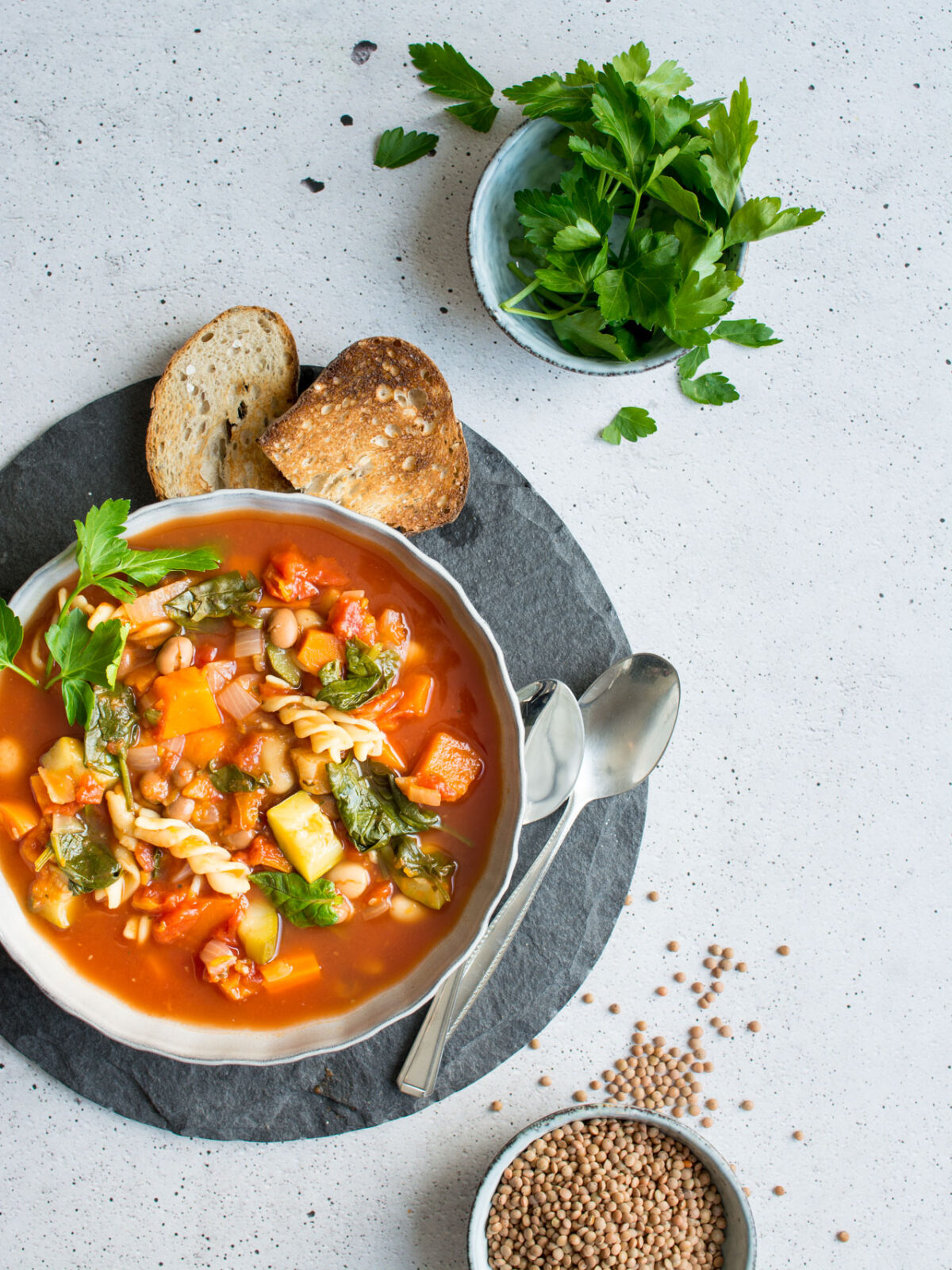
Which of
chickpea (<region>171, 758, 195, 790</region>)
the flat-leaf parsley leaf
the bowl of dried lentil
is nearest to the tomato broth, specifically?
chickpea (<region>171, 758, 195, 790</region>)

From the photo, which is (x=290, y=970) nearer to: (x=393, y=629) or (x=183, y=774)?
(x=183, y=774)

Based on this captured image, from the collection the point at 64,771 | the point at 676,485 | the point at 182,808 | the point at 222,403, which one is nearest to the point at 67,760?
the point at 64,771

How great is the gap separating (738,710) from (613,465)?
106 centimetres

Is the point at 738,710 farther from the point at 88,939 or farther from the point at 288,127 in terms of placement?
the point at 288,127

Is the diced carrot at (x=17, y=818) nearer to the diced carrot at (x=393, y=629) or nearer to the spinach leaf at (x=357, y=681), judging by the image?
the spinach leaf at (x=357, y=681)

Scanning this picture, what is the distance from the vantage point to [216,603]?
3.03 m

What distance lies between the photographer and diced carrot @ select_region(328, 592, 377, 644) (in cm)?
304

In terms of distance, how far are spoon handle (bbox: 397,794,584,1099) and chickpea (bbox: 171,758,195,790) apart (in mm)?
1171

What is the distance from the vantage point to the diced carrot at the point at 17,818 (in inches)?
118

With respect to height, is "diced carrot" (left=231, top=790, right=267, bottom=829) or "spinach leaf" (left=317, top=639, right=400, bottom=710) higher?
"spinach leaf" (left=317, top=639, right=400, bottom=710)

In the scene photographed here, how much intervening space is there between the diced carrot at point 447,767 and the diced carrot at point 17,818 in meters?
1.18

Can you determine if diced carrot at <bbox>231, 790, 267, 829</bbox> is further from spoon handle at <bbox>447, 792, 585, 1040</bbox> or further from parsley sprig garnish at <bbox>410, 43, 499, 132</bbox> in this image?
parsley sprig garnish at <bbox>410, 43, 499, 132</bbox>

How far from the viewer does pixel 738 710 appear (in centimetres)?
380

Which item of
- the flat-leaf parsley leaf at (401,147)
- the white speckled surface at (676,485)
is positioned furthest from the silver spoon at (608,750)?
the flat-leaf parsley leaf at (401,147)
